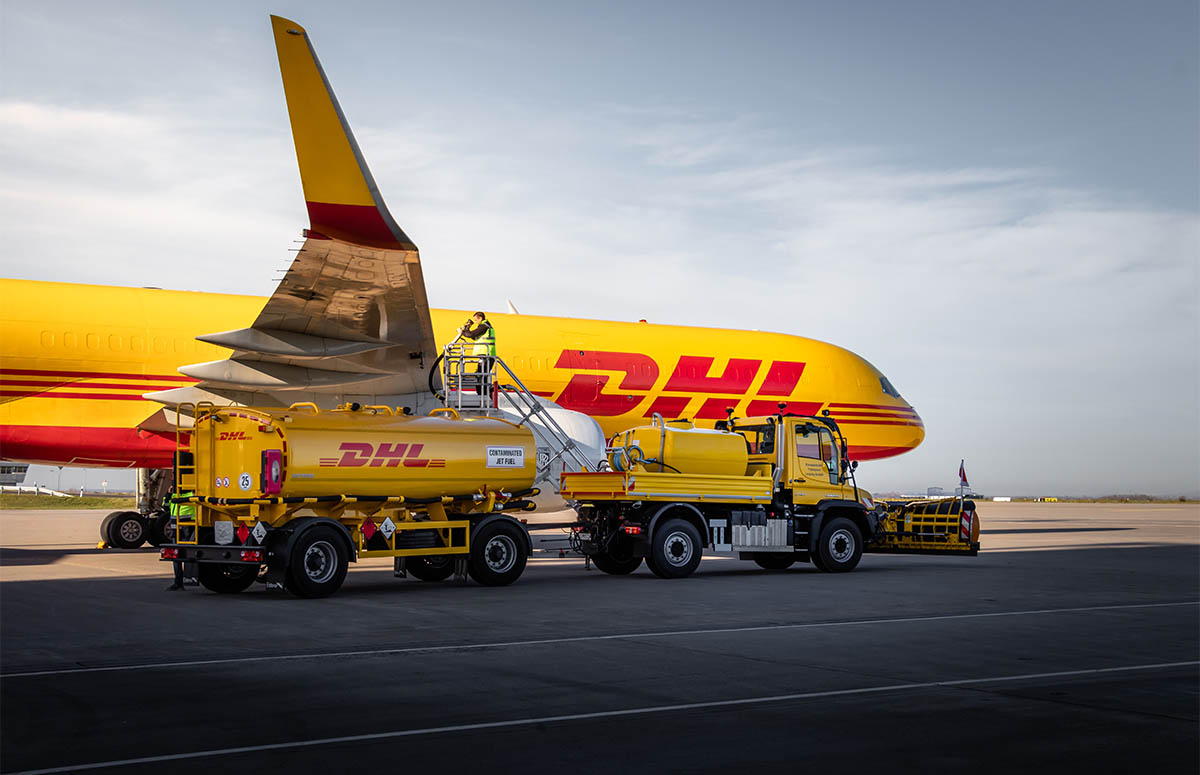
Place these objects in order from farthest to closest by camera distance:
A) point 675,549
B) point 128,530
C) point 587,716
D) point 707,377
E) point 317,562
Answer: point 707,377 → point 128,530 → point 675,549 → point 317,562 → point 587,716

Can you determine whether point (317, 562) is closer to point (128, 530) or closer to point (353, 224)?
point (353, 224)

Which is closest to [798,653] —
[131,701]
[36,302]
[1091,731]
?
[1091,731]

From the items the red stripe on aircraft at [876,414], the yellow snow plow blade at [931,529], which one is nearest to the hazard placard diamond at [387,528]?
the yellow snow plow blade at [931,529]

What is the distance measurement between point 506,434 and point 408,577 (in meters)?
3.28

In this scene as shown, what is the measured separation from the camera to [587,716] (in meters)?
6.91

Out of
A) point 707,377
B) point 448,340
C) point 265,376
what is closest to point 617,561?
point 265,376

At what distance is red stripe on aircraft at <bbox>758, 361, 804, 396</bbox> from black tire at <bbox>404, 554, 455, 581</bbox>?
1151cm

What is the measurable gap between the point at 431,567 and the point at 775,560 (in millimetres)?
6201

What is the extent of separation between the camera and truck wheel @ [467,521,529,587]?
15531 millimetres

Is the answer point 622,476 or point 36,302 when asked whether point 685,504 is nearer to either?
point 622,476

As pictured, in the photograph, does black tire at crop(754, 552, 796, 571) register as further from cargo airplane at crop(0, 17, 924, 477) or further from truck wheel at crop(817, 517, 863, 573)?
cargo airplane at crop(0, 17, 924, 477)

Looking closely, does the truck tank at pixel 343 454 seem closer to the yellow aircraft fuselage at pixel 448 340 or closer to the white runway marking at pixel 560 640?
the white runway marking at pixel 560 640

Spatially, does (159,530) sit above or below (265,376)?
below

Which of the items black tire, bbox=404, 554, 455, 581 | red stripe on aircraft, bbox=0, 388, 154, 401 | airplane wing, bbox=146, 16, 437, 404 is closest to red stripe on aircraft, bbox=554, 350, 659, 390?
airplane wing, bbox=146, 16, 437, 404
